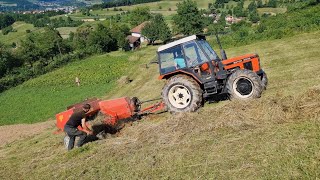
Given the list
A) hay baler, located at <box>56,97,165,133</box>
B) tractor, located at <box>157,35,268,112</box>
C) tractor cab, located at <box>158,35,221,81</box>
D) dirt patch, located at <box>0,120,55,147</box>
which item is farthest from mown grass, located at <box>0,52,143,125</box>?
tractor, located at <box>157,35,268,112</box>

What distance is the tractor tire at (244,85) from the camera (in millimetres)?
10031

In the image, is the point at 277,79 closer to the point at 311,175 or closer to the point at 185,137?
the point at 185,137

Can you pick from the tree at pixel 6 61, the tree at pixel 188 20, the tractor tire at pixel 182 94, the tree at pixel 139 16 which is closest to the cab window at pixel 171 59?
the tractor tire at pixel 182 94

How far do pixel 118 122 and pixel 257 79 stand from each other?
14.4 ft

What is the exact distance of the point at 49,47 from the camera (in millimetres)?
69188

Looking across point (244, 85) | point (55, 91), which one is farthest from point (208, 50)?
point (55, 91)

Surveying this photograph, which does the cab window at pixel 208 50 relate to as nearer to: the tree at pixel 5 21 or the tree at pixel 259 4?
the tree at pixel 259 4

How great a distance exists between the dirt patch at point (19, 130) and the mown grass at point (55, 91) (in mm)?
1454

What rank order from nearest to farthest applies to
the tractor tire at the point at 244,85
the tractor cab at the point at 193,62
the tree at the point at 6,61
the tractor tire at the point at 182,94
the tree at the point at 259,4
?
the tractor tire at the point at 244,85
the tractor tire at the point at 182,94
the tractor cab at the point at 193,62
the tree at the point at 6,61
the tree at the point at 259,4

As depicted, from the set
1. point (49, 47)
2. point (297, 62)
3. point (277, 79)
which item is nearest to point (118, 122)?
point (277, 79)

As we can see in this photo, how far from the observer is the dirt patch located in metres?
17.7

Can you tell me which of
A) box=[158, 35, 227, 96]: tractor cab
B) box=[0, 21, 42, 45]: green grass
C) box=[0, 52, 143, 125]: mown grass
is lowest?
box=[0, 52, 143, 125]: mown grass

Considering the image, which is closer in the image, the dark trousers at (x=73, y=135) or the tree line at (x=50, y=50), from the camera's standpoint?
the dark trousers at (x=73, y=135)

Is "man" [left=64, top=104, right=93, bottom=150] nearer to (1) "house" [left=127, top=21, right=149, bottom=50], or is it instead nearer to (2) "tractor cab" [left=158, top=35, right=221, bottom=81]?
(2) "tractor cab" [left=158, top=35, right=221, bottom=81]
